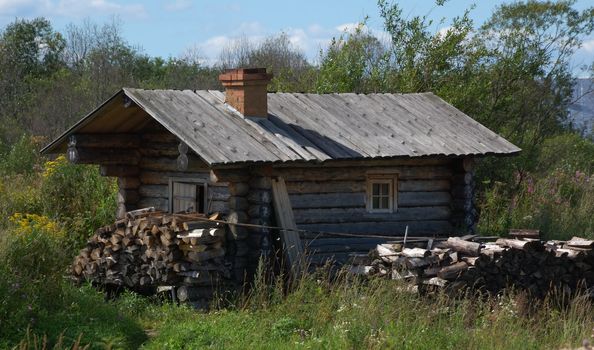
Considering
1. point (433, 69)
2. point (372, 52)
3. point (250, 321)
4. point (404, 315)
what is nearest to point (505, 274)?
point (404, 315)

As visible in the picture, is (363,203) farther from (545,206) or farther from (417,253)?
(545,206)

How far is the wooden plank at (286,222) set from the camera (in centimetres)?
1498

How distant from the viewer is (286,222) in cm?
1527

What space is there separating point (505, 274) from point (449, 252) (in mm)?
861

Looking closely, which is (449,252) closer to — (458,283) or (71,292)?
(458,283)

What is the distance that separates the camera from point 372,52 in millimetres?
25891

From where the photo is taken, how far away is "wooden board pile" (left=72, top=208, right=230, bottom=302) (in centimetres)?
1456

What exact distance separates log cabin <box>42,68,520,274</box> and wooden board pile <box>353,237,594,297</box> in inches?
55.6

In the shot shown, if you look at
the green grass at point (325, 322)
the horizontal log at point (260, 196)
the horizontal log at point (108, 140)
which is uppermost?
the horizontal log at point (108, 140)

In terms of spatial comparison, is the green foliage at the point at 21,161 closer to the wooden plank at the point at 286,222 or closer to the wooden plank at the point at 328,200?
the wooden plank at the point at 328,200

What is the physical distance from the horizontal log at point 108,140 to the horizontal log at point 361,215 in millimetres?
3085

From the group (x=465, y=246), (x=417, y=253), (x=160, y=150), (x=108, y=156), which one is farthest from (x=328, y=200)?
(x=108, y=156)

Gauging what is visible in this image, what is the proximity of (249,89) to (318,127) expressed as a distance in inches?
51.8

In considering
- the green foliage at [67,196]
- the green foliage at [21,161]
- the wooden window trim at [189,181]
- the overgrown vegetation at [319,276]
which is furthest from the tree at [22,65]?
the wooden window trim at [189,181]
